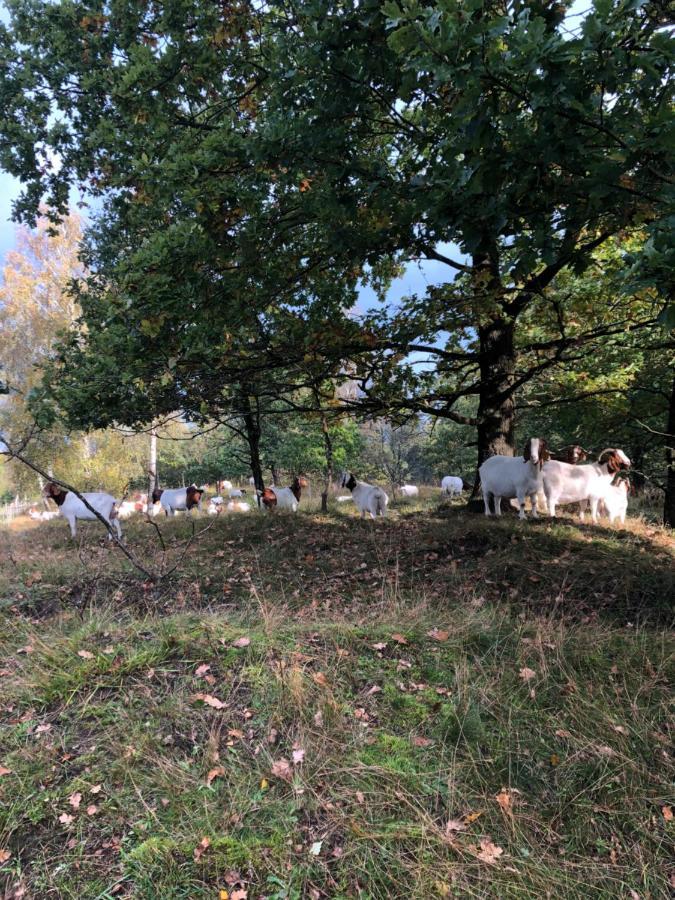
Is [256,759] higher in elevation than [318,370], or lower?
lower

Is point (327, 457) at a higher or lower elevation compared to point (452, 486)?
higher

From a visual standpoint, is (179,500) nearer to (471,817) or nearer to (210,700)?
(210,700)

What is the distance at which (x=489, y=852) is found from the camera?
2.43 metres

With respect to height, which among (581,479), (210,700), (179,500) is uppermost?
(581,479)

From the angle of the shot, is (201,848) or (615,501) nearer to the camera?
(201,848)

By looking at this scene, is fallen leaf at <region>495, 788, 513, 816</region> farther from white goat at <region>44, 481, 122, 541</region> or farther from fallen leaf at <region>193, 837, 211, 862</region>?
white goat at <region>44, 481, 122, 541</region>

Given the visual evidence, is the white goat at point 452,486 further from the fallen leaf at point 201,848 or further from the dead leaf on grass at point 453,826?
the fallen leaf at point 201,848

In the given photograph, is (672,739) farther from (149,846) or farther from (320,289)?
(320,289)

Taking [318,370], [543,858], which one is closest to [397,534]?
[318,370]

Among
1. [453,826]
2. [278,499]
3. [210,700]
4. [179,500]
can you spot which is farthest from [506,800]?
[179,500]

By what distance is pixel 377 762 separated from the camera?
2.96 metres

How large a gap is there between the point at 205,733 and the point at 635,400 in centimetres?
1445

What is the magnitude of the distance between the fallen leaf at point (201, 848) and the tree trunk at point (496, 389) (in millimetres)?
9342

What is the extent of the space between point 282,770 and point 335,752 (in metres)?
0.35
